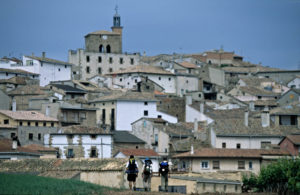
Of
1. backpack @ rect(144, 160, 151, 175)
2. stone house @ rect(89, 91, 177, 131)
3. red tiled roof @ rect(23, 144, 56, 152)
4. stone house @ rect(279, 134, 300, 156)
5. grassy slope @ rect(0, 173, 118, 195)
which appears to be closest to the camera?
grassy slope @ rect(0, 173, 118, 195)

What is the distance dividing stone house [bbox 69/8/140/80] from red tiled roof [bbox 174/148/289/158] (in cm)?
5769

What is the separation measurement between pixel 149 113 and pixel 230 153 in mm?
23991

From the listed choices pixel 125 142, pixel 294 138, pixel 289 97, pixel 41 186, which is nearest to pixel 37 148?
pixel 125 142

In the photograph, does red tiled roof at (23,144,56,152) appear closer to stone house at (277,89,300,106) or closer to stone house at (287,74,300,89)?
stone house at (277,89,300,106)

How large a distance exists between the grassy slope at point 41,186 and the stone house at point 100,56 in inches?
3520

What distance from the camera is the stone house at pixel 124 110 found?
3509 inches

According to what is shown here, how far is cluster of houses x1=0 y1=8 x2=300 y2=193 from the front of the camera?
67812mm

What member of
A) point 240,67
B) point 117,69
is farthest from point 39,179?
point 240,67

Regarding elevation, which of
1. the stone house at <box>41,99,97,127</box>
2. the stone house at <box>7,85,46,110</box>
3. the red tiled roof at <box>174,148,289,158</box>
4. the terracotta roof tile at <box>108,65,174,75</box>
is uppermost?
the terracotta roof tile at <box>108,65,174,75</box>

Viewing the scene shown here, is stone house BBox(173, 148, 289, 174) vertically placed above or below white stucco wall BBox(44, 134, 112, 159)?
below

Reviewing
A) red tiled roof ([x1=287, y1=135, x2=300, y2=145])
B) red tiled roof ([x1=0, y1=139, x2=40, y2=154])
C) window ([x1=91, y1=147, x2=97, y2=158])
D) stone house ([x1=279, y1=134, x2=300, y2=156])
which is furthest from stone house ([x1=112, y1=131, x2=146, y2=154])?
red tiled roof ([x1=287, y1=135, x2=300, y2=145])

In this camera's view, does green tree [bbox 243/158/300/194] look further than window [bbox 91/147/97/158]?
No

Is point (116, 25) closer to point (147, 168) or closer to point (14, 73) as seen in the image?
point (14, 73)

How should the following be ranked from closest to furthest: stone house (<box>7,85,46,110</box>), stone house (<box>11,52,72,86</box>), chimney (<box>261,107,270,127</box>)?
chimney (<box>261,107,270,127</box>)
stone house (<box>7,85,46,110</box>)
stone house (<box>11,52,72,86</box>)
